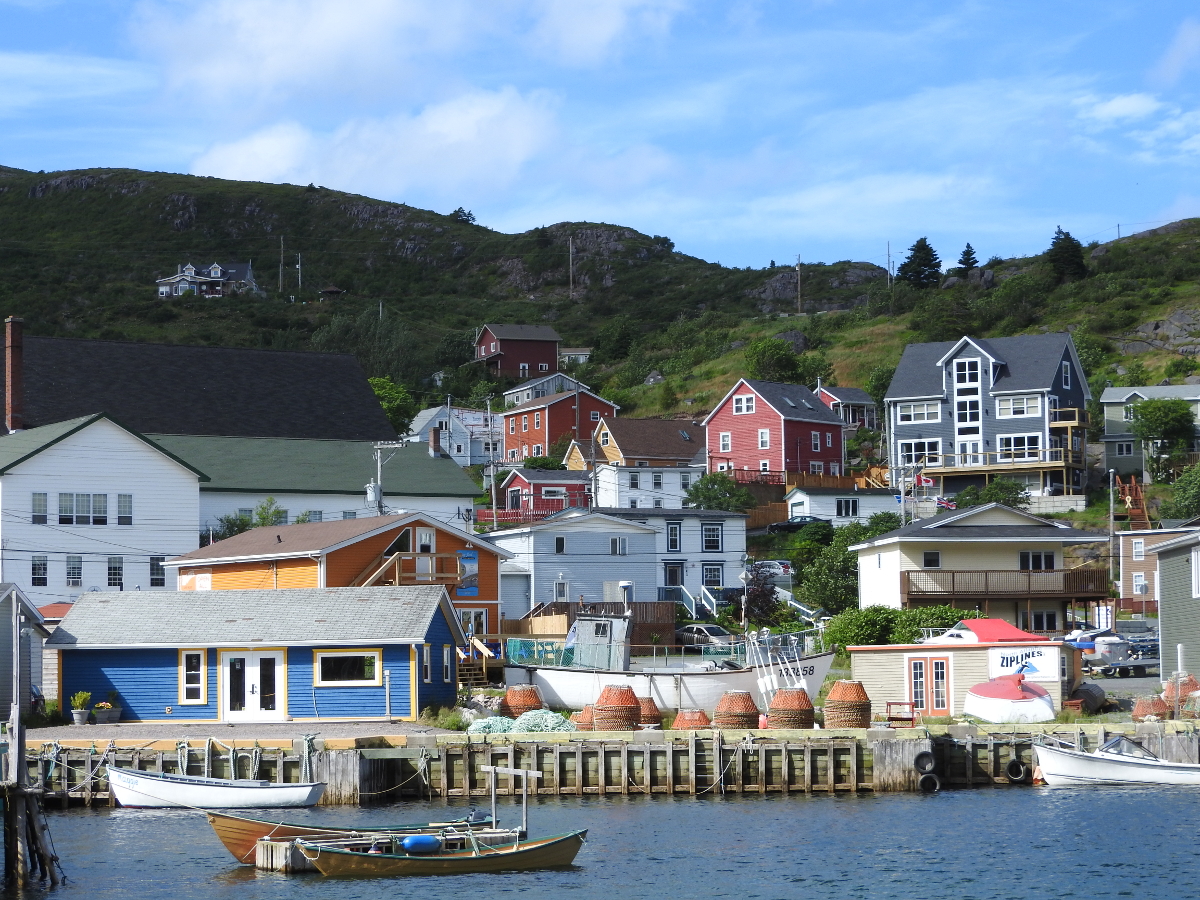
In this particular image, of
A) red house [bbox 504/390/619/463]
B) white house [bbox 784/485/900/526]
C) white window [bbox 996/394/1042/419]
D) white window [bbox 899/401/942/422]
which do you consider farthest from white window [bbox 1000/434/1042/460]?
red house [bbox 504/390/619/463]

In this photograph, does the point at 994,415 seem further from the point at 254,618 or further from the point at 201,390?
the point at 254,618

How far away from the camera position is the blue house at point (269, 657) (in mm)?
46000

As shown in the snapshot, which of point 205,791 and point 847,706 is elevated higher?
point 847,706

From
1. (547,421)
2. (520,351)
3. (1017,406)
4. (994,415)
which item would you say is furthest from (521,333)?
(1017,406)

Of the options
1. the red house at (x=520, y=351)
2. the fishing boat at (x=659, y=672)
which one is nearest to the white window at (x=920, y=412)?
the fishing boat at (x=659, y=672)

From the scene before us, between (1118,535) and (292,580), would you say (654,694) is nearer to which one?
(292,580)

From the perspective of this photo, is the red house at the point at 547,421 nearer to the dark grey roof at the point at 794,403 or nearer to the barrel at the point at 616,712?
the dark grey roof at the point at 794,403

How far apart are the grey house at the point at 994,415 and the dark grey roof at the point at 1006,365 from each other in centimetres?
7

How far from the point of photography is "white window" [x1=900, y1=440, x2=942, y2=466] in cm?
10125

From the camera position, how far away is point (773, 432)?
4038 inches

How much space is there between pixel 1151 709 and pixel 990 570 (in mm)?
21300

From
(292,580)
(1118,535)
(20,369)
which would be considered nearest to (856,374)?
(1118,535)

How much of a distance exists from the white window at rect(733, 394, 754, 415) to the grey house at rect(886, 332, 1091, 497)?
9.23 metres

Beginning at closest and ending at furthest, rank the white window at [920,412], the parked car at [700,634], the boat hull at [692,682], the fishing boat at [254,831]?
1. the fishing boat at [254,831]
2. the boat hull at [692,682]
3. the parked car at [700,634]
4. the white window at [920,412]
